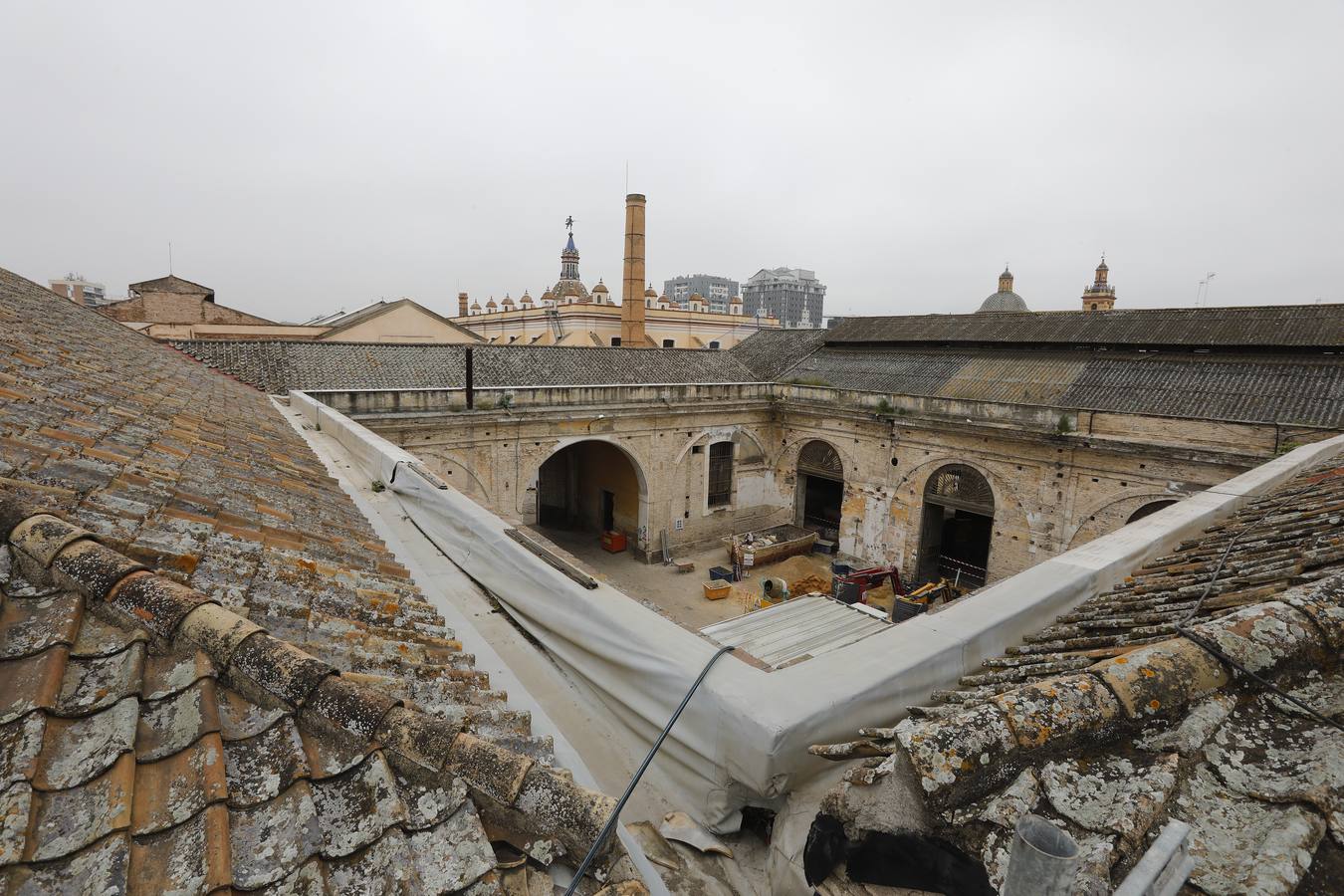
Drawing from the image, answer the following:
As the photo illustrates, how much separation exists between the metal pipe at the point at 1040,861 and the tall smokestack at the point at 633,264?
28.9 meters

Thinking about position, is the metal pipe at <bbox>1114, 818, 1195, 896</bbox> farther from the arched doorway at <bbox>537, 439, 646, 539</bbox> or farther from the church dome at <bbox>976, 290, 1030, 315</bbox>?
the church dome at <bbox>976, 290, 1030, 315</bbox>

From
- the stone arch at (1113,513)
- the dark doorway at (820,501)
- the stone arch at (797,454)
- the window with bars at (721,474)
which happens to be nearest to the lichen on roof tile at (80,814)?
the stone arch at (1113,513)

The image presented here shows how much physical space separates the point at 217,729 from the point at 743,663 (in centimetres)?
204

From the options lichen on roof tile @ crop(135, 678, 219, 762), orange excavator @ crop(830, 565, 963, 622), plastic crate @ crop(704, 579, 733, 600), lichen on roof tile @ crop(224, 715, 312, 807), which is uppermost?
lichen on roof tile @ crop(135, 678, 219, 762)

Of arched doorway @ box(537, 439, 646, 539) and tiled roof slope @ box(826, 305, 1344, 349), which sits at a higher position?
tiled roof slope @ box(826, 305, 1344, 349)

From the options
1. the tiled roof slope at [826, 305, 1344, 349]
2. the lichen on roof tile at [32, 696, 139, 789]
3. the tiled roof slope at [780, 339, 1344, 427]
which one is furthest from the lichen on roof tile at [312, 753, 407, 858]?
the tiled roof slope at [826, 305, 1344, 349]

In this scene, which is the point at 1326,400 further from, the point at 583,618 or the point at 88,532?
the point at 88,532

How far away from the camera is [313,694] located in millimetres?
1737

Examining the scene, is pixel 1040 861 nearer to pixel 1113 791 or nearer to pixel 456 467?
pixel 1113 791

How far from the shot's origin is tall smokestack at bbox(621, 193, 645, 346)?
2856 cm

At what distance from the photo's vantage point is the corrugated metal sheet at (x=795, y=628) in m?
5.59

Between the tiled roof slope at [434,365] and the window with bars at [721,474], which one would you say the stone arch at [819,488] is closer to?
the window with bars at [721,474]

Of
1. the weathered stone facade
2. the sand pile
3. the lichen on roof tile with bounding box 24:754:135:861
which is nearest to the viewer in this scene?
the lichen on roof tile with bounding box 24:754:135:861

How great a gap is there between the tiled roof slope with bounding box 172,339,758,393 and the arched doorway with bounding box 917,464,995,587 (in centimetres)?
764
